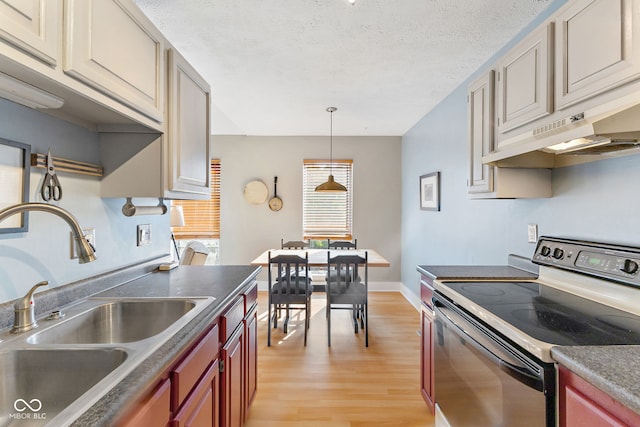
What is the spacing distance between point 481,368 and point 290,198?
12.6 ft

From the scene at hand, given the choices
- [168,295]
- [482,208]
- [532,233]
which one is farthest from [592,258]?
[168,295]

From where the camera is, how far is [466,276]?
1.72 metres

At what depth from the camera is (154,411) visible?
0.81m

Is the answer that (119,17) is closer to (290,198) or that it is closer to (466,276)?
(466,276)

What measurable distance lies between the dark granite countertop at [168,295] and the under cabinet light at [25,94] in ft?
2.79

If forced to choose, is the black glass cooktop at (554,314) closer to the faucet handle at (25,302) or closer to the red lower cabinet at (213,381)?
the red lower cabinet at (213,381)

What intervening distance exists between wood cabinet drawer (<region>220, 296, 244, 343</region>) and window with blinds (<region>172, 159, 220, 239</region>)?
3.33 metres

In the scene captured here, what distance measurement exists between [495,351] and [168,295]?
1.39 metres

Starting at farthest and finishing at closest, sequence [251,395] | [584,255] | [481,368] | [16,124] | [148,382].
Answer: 1. [251,395]
2. [584,255]
3. [481,368]
4. [16,124]
5. [148,382]

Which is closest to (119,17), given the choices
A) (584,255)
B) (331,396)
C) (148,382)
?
(148,382)

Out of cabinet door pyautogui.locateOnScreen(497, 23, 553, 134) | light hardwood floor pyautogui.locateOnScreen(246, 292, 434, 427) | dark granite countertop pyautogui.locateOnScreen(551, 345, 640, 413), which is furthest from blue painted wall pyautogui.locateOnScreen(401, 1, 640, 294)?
light hardwood floor pyautogui.locateOnScreen(246, 292, 434, 427)

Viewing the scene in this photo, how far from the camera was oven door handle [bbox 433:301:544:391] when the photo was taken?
3.00 ft

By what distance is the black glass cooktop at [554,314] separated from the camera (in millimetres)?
945

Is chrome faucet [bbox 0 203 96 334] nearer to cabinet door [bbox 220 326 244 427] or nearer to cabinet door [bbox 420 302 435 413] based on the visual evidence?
cabinet door [bbox 220 326 244 427]
